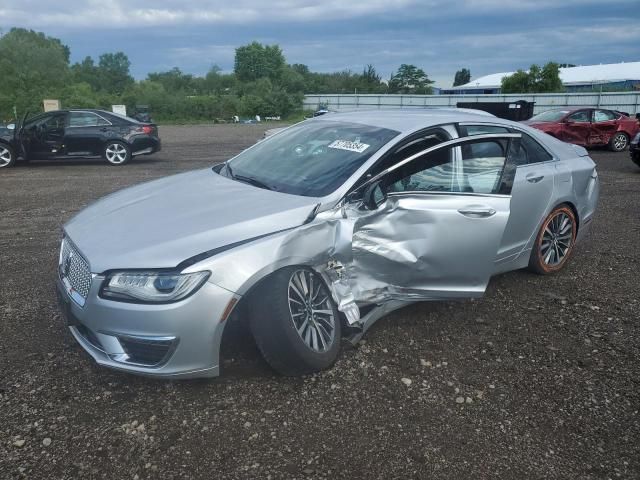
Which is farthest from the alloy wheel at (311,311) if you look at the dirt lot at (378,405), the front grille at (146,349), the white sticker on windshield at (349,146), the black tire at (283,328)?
the white sticker on windshield at (349,146)

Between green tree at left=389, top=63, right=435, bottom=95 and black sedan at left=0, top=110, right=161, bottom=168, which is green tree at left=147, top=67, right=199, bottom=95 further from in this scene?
black sedan at left=0, top=110, right=161, bottom=168

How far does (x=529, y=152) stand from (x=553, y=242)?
35.4 inches

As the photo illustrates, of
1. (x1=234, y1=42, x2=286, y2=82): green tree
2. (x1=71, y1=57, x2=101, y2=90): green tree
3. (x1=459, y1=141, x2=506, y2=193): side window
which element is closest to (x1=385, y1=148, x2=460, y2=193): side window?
(x1=459, y1=141, x2=506, y2=193): side window

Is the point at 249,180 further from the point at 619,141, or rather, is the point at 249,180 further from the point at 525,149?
the point at 619,141

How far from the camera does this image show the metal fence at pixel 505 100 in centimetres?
2856

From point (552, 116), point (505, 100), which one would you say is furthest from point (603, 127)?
point (505, 100)

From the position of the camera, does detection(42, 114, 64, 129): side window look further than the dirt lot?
Yes

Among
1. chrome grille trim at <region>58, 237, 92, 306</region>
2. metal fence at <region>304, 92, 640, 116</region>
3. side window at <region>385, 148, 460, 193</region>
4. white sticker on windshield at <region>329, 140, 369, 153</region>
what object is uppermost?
metal fence at <region>304, 92, 640, 116</region>

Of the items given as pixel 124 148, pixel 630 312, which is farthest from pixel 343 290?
pixel 124 148

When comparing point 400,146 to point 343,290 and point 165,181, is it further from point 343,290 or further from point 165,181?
point 165,181

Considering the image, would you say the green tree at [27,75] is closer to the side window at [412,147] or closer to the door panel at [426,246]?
the side window at [412,147]

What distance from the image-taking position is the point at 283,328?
312 cm

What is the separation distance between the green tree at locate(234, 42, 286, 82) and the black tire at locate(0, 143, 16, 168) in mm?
88874

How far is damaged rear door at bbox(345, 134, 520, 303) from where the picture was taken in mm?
3619
